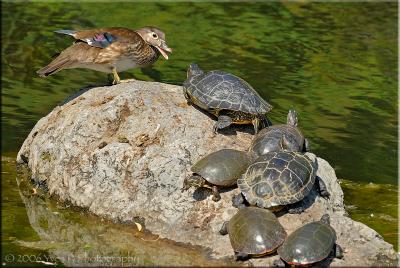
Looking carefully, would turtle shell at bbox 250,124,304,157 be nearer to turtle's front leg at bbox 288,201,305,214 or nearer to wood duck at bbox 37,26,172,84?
turtle's front leg at bbox 288,201,305,214

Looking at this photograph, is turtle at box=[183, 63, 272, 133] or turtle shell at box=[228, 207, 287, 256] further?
turtle at box=[183, 63, 272, 133]

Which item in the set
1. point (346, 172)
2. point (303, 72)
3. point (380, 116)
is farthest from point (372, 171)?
point (303, 72)

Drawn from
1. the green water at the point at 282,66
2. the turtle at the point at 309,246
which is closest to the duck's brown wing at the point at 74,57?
the green water at the point at 282,66

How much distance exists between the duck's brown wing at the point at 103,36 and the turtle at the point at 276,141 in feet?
7.12

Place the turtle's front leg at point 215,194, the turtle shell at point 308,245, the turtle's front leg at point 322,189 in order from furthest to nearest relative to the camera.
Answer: the turtle's front leg at point 322,189 < the turtle's front leg at point 215,194 < the turtle shell at point 308,245

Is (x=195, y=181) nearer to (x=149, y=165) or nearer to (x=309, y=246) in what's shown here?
(x=149, y=165)

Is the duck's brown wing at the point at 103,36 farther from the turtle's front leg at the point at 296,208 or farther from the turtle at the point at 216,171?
the turtle's front leg at the point at 296,208

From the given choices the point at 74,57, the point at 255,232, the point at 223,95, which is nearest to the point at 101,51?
the point at 74,57

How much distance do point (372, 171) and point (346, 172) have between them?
1.35 ft

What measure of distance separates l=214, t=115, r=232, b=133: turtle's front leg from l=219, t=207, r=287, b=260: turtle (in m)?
1.32

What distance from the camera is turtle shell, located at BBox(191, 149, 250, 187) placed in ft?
28.1

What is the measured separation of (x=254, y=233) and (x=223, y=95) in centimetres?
200

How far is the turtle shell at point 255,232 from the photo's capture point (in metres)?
7.91

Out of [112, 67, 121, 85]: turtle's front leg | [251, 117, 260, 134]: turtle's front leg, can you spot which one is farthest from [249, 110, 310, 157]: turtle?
[112, 67, 121, 85]: turtle's front leg
